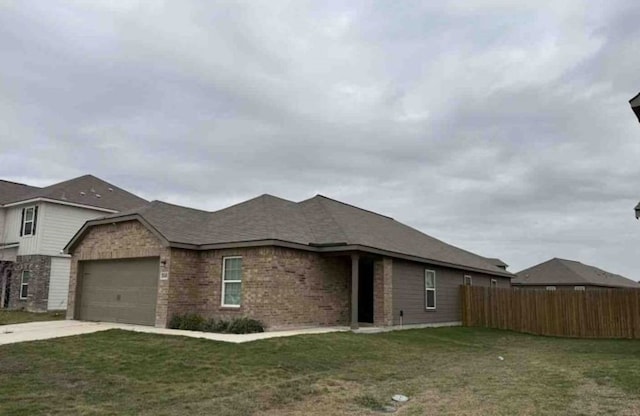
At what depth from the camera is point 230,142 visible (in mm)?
21344

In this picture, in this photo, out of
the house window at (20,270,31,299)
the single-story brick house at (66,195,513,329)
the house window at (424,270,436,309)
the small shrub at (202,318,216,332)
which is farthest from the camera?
the house window at (20,270,31,299)

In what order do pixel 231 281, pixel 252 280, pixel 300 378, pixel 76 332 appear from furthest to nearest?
pixel 231 281
pixel 252 280
pixel 76 332
pixel 300 378

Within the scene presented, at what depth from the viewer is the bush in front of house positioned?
14.9 meters

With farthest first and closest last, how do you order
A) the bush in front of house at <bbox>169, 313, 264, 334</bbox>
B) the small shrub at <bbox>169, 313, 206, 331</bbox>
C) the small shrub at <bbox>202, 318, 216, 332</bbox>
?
the small shrub at <bbox>169, 313, 206, 331</bbox> → the small shrub at <bbox>202, 318, 216, 332</bbox> → the bush in front of house at <bbox>169, 313, 264, 334</bbox>

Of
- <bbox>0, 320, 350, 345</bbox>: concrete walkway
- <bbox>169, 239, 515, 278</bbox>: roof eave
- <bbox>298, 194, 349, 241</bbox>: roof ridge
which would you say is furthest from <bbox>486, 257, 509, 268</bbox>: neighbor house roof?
<bbox>0, 320, 350, 345</bbox>: concrete walkway

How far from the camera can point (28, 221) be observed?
26.0 m

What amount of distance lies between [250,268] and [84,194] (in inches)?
600

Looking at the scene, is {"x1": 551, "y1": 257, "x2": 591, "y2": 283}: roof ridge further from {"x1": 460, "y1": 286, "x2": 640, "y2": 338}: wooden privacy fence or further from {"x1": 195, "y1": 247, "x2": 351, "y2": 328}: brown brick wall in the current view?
{"x1": 195, "y1": 247, "x2": 351, "y2": 328}: brown brick wall

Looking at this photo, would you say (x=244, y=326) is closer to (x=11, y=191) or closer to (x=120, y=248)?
(x=120, y=248)

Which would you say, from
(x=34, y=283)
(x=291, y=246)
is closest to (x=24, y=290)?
(x=34, y=283)

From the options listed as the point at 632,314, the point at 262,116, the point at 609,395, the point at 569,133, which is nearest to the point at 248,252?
the point at 262,116

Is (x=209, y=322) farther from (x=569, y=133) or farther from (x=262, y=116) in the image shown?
(x=569, y=133)

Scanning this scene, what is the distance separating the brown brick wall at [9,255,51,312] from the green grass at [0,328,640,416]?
40.9 ft

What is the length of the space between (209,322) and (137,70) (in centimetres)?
758
